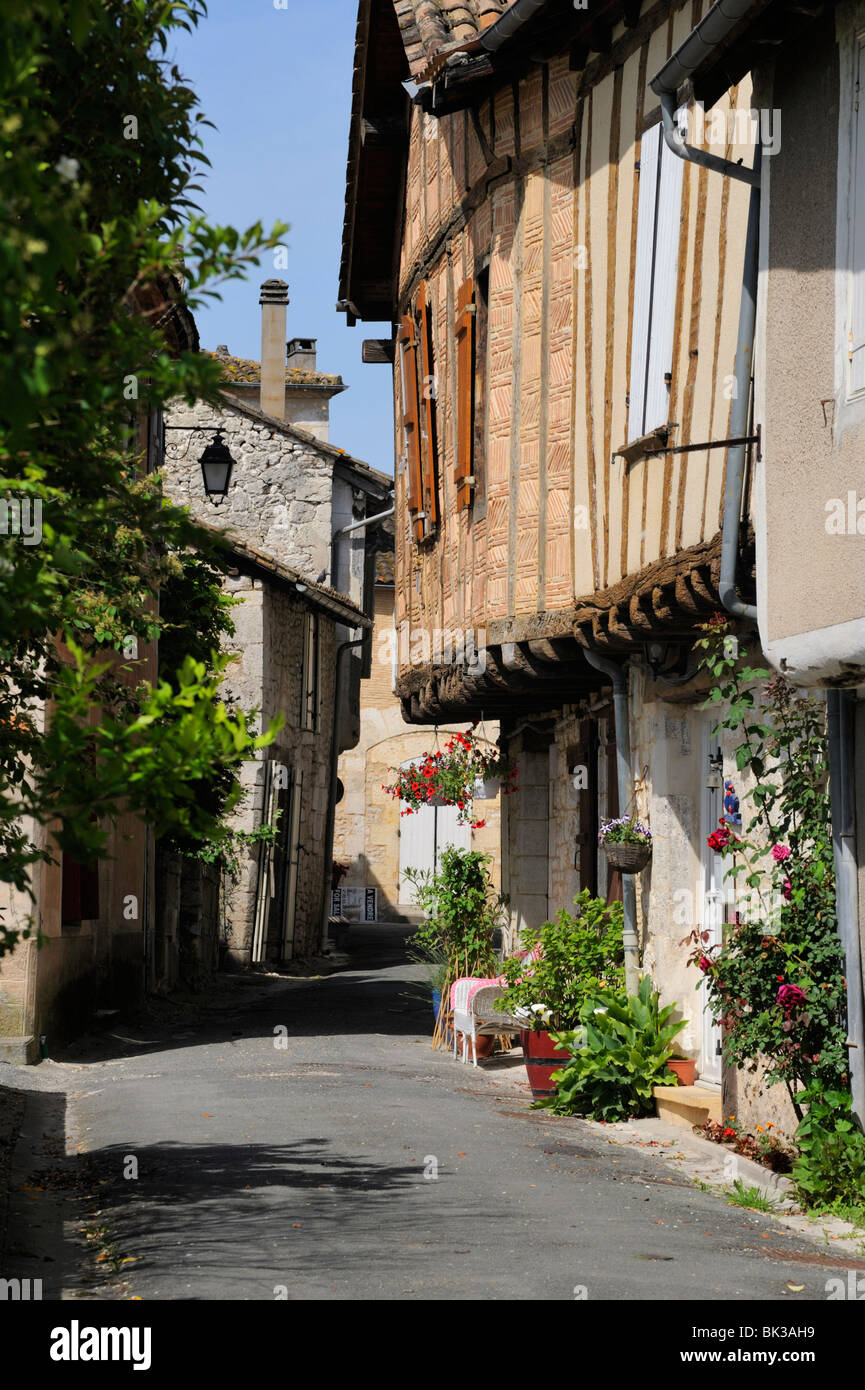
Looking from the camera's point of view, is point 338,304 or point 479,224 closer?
point 479,224

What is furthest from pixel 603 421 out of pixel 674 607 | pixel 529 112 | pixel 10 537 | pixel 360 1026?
pixel 360 1026

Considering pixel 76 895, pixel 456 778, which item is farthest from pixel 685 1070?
pixel 76 895

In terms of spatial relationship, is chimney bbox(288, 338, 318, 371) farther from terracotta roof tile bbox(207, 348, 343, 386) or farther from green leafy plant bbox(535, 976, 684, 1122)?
green leafy plant bbox(535, 976, 684, 1122)

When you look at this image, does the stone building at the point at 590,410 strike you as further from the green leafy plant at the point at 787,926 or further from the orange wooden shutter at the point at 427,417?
the green leafy plant at the point at 787,926

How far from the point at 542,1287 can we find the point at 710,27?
16.1 ft

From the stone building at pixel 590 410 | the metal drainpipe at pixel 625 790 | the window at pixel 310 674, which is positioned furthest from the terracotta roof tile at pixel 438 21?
the window at pixel 310 674

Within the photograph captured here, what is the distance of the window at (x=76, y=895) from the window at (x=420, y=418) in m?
3.93

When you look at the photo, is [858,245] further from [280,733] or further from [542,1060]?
[280,733]

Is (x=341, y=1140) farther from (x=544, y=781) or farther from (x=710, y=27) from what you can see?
(x=544, y=781)

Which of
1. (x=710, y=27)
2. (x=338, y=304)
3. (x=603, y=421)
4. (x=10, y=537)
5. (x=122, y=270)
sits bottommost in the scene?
(x=10, y=537)

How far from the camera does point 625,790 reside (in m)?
10.6

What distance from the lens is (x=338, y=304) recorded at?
17.4m

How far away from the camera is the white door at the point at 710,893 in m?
9.56

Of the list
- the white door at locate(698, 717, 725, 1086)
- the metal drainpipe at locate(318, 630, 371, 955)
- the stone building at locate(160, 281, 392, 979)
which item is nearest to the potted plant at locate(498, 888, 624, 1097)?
the white door at locate(698, 717, 725, 1086)
